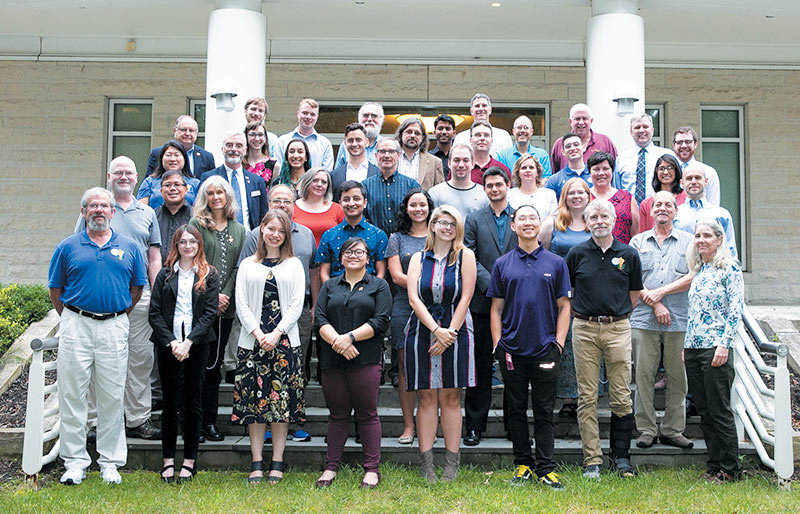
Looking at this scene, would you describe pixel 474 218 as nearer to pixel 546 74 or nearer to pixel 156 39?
pixel 546 74

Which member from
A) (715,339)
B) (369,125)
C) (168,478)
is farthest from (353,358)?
(369,125)

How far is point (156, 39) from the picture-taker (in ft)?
36.1

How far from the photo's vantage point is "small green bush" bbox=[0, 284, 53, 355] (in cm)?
684

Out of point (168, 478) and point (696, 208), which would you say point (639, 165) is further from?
point (168, 478)

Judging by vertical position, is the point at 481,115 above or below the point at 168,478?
above

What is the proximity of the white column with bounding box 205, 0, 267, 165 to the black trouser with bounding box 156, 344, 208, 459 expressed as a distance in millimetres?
3612

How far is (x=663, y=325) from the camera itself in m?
5.82

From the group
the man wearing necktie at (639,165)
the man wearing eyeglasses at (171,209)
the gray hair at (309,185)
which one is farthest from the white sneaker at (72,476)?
the man wearing necktie at (639,165)

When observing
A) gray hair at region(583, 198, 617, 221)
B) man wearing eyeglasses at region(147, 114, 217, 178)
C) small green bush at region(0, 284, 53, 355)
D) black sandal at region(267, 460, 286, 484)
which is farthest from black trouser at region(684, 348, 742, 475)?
small green bush at region(0, 284, 53, 355)

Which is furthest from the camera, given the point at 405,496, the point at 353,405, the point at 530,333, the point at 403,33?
the point at 403,33

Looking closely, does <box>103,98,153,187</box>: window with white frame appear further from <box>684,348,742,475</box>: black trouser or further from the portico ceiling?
<box>684,348,742,475</box>: black trouser

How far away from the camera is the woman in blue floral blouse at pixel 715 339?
5.38 metres

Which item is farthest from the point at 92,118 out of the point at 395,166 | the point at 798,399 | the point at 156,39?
the point at 798,399

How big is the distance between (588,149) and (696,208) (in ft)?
4.92
